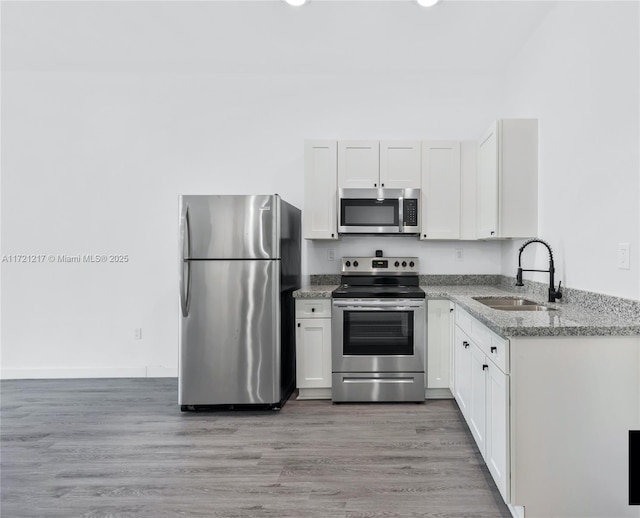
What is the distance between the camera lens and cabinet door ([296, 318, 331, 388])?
10.2ft

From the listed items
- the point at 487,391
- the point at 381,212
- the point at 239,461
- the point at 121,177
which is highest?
the point at 121,177

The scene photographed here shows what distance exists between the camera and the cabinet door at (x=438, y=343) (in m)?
3.06

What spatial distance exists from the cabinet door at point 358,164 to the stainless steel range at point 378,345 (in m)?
0.99

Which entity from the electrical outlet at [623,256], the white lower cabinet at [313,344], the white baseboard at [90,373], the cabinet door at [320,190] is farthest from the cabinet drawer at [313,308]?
the electrical outlet at [623,256]

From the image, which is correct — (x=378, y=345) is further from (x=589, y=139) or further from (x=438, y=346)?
(x=589, y=139)

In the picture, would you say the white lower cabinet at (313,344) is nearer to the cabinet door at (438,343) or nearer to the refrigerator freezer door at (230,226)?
the refrigerator freezer door at (230,226)

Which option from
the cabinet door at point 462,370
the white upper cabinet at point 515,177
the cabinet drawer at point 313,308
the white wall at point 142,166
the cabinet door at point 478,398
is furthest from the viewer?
the white wall at point 142,166

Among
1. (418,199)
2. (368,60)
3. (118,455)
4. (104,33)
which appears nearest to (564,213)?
(418,199)

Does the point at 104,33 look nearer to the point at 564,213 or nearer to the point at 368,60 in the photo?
the point at 368,60

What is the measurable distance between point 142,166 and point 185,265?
4.91ft

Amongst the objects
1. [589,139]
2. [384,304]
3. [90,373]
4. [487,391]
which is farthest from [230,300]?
[589,139]

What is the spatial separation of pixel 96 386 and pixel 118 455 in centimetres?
147

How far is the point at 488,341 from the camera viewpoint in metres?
1.96

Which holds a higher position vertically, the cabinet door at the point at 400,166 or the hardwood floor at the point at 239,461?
the cabinet door at the point at 400,166
